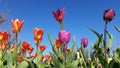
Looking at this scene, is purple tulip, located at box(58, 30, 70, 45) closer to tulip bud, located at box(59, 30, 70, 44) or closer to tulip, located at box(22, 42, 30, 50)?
tulip bud, located at box(59, 30, 70, 44)

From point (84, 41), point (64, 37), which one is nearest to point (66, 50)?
point (64, 37)

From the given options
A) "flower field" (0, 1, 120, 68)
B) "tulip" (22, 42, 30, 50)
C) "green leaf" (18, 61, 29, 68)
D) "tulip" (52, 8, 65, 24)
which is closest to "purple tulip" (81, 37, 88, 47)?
"flower field" (0, 1, 120, 68)

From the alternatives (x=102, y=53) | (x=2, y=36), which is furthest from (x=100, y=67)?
(x=2, y=36)

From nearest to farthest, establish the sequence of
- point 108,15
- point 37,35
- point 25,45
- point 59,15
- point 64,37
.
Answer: point 64,37
point 108,15
point 59,15
point 37,35
point 25,45

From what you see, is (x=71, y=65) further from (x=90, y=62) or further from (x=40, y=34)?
(x=40, y=34)

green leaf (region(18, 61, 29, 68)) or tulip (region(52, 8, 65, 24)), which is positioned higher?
tulip (region(52, 8, 65, 24))

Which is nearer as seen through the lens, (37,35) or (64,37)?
(64,37)

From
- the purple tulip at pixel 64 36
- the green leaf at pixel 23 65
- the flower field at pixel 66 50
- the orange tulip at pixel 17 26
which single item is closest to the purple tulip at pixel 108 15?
the flower field at pixel 66 50

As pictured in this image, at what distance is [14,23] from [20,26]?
0.09 meters

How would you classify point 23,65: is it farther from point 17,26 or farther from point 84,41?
point 84,41

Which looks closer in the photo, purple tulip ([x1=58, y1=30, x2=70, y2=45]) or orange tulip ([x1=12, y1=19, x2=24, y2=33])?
purple tulip ([x1=58, y1=30, x2=70, y2=45])

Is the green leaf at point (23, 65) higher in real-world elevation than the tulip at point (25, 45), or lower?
lower

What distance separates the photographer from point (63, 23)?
8.38ft

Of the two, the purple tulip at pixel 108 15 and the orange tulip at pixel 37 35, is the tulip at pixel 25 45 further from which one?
the purple tulip at pixel 108 15
